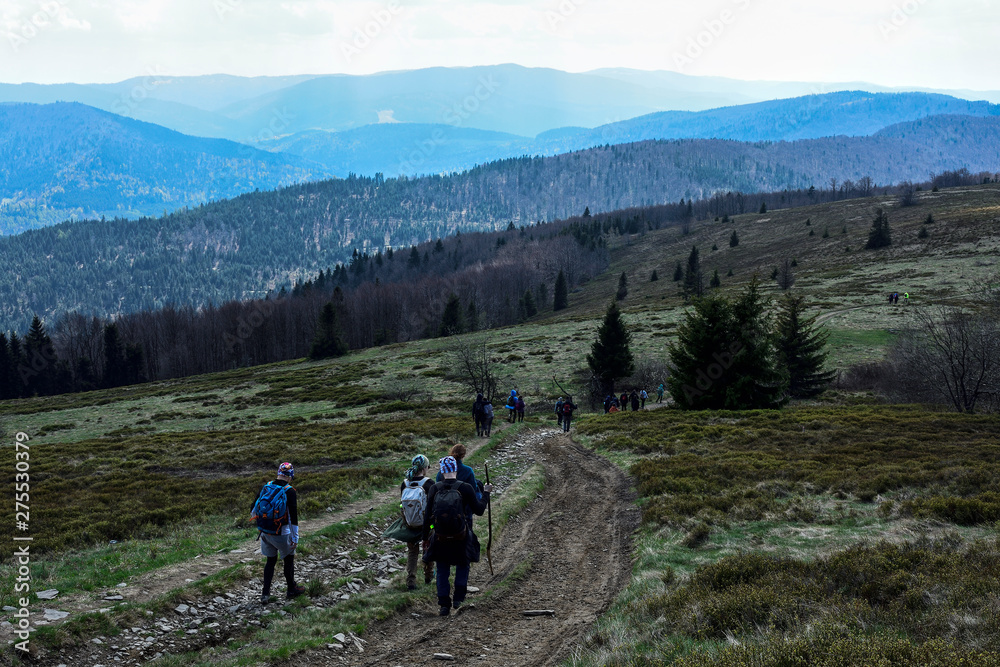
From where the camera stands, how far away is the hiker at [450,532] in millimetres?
10023

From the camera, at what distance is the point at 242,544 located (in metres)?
14.0

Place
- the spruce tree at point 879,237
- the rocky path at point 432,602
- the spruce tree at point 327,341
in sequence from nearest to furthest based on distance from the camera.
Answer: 1. the rocky path at point 432,602
2. the spruce tree at point 327,341
3. the spruce tree at point 879,237

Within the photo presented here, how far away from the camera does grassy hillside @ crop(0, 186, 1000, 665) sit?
24.0ft

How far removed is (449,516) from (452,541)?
19.6 inches

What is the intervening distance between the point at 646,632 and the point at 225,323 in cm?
15175

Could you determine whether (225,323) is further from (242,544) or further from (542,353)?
(242,544)

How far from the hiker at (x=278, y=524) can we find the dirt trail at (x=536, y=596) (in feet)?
7.66

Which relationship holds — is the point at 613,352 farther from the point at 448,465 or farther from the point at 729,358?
the point at 448,465

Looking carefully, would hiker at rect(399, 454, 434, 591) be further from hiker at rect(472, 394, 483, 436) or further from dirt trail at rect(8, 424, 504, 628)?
hiker at rect(472, 394, 483, 436)

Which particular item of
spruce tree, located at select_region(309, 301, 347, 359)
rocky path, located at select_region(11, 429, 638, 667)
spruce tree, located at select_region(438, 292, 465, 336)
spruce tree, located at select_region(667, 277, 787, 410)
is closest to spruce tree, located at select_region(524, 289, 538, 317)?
spruce tree, located at select_region(438, 292, 465, 336)

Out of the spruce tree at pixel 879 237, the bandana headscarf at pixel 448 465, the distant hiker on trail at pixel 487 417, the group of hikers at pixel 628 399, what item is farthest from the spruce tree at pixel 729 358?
the spruce tree at pixel 879 237

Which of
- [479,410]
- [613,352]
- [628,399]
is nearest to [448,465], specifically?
[479,410]

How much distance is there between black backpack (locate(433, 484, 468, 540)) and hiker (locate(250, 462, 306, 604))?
106 inches

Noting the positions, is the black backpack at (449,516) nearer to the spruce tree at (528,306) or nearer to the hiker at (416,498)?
the hiker at (416,498)
